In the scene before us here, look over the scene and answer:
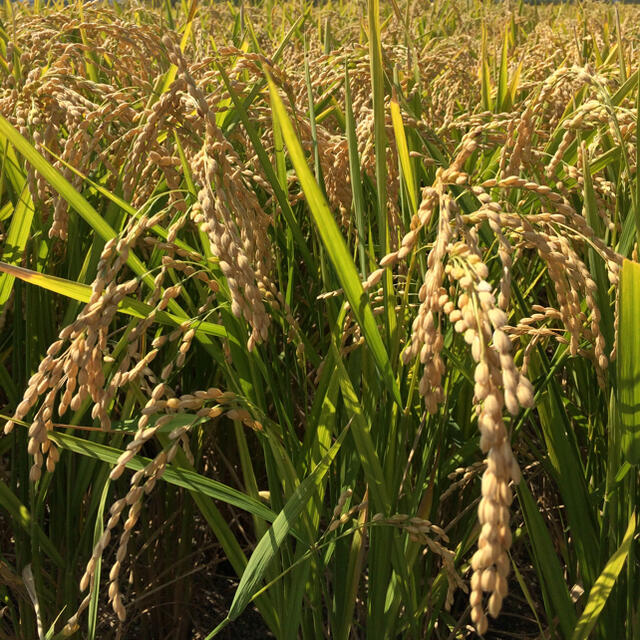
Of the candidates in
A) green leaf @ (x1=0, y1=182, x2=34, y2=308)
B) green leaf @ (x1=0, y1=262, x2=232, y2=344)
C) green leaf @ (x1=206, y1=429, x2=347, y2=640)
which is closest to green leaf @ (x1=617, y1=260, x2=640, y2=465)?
green leaf @ (x1=206, y1=429, x2=347, y2=640)

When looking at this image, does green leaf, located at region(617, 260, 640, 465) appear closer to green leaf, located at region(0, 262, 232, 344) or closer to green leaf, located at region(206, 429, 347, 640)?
green leaf, located at region(206, 429, 347, 640)

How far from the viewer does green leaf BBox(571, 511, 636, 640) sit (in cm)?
104

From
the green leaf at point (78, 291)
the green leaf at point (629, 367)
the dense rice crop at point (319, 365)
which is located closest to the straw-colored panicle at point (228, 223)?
the dense rice crop at point (319, 365)

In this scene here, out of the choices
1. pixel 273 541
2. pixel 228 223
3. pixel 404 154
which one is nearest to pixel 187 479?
pixel 273 541

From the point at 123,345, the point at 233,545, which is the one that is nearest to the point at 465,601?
the point at 233,545

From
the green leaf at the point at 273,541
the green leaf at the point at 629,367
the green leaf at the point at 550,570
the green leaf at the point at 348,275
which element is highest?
the green leaf at the point at 348,275

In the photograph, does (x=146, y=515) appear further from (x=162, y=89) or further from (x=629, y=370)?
(x=629, y=370)

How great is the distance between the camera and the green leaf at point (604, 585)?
1.04m

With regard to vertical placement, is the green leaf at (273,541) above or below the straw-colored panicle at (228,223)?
below

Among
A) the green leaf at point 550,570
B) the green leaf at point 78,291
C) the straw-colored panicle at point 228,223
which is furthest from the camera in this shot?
the green leaf at point 550,570

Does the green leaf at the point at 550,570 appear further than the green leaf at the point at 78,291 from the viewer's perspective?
Yes

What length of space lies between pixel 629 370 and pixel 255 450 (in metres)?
0.96

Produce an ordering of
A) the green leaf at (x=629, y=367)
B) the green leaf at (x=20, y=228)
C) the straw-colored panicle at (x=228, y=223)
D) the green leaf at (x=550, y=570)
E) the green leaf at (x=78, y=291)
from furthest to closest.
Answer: the green leaf at (x=20, y=228) → the green leaf at (x=550, y=570) → the green leaf at (x=78, y=291) → the green leaf at (x=629, y=367) → the straw-colored panicle at (x=228, y=223)

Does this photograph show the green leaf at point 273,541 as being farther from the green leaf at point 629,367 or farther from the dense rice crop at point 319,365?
the green leaf at point 629,367
